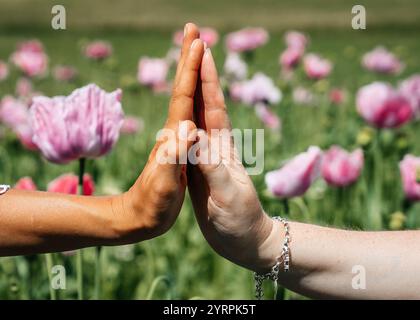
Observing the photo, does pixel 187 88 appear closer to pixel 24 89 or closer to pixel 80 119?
pixel 80 119

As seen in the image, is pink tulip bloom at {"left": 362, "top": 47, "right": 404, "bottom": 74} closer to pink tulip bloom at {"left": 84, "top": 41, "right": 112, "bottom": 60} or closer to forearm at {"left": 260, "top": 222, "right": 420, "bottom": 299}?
pink tulip bloom at {"left": 84, "top": 41, "right": 112, "bottom": 60}

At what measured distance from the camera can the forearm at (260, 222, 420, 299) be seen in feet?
3.11

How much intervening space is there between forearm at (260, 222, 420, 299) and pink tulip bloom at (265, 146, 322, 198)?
0.96 feet

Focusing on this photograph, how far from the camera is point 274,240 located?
36.3 inches

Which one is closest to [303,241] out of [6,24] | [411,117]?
[411,117]

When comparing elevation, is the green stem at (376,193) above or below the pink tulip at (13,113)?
below

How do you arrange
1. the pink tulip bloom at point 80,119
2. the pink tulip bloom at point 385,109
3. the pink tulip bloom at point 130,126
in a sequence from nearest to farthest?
the pink tulip bloom at point 80,119
the pink tulip bloom at point 385,109
the pink tulip bloom at point 130,126

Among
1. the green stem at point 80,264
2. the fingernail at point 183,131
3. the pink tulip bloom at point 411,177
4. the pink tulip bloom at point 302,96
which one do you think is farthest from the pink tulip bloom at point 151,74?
the fingernail at point 183,131

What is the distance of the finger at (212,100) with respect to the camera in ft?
2.90

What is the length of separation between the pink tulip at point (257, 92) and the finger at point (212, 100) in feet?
4.08

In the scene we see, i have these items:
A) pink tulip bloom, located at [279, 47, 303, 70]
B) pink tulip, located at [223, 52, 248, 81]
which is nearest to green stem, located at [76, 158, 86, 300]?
pink tulip, located at [223, 52, 248, 81]

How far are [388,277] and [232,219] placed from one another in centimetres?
22

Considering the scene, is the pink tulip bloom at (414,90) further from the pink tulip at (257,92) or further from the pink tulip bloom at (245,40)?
the pink tulip bloom at (245,40)
